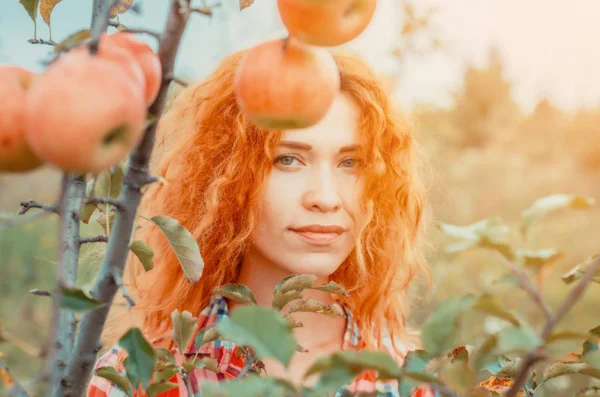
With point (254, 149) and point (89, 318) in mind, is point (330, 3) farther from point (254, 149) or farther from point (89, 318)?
point (254, 149)

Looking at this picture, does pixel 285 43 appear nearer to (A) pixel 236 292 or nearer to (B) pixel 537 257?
(B) pixel 537 257

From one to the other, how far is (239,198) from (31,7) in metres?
0.63

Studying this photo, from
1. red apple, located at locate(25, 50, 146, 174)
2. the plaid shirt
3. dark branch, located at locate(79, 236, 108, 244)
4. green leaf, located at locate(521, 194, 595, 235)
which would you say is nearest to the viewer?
red apple, located at locate(25, 50, 146, 174)

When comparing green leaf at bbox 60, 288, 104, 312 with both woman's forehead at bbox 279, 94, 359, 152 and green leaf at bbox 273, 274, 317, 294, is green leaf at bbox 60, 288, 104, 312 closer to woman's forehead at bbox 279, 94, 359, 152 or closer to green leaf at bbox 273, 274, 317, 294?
green leaf at bbox 273, 274, 317, 294

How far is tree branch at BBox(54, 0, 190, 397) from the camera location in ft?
1.32

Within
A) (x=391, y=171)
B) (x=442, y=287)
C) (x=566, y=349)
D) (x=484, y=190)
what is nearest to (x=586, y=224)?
(x=484, y=190)

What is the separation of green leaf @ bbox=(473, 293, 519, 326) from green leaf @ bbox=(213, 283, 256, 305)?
0.43 meters

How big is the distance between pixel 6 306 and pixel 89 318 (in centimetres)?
653

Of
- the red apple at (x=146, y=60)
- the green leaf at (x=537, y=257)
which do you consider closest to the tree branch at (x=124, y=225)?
the red apple at (x=146, y=60)

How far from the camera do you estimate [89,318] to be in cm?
44

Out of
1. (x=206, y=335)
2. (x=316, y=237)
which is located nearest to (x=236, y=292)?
(x=206, y=335)

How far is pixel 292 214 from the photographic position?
1.10 meters

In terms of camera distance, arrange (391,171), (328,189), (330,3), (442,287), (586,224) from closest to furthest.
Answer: (330,3) < (328,189) < (391,171) < (442,287) < (586,224)

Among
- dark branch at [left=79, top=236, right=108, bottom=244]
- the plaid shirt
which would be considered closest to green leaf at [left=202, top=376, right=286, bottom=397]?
dark branch at [left=79, top=236, right=108, bottom=244]
